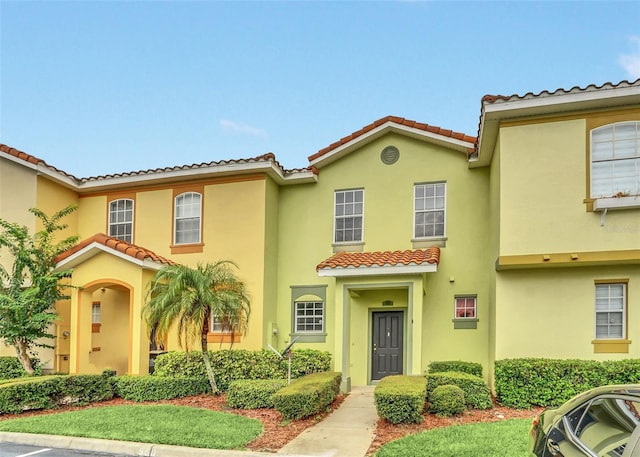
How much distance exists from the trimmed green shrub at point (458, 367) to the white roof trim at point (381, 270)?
2.46m

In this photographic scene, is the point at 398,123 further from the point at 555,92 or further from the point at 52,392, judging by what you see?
the point at 52,392

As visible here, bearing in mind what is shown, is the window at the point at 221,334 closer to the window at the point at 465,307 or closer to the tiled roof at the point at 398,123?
the tiled roof at the point at 398,123

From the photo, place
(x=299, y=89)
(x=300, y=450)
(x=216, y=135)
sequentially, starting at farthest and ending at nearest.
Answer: (x=216, y=135) → (x=299, y=89) → (x=300, y=450)

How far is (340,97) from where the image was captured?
16.3 metres

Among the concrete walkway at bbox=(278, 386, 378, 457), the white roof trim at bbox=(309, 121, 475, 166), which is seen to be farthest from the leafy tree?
the concrete walkway at bbox=(278, 386, 378, 457)

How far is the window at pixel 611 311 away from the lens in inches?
A: 396

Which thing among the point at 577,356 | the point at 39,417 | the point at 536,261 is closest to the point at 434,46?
the point at 536,261

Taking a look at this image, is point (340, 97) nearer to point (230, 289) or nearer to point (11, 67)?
point (230, 289)

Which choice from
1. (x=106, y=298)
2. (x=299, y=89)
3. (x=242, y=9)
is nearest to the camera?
(x=242, y=9)

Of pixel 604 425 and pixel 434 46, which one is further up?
pixel 434 46

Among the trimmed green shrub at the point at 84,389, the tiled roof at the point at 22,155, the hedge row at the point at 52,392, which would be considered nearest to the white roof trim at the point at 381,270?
the trimmed green shrub at the point at 84,389

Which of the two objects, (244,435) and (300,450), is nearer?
(300,450)

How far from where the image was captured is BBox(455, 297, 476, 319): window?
42.0 ft

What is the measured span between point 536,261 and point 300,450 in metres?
6.22
